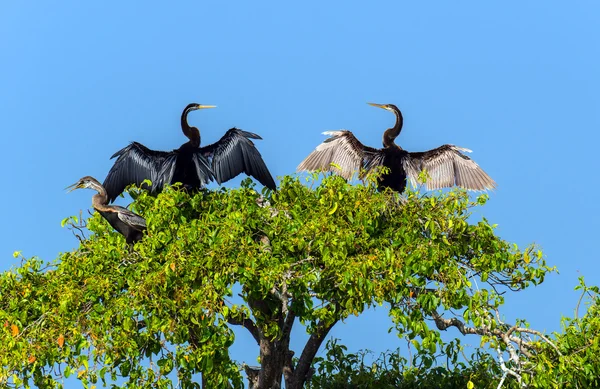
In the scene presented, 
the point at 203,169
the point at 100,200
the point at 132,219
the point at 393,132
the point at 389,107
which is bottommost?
the point at 132,219

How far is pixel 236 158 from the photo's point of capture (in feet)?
38.6

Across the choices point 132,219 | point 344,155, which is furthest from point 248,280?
point 344,155

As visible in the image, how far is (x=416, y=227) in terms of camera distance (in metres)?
10.4

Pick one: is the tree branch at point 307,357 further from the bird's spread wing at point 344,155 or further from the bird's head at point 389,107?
the bird's head at point 389,107

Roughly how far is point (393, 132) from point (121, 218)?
4439 millimetres

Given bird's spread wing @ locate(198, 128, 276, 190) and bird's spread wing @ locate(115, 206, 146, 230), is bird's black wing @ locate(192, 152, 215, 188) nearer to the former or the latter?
bird's spread wing @ locate(198, 128, 276, 190)

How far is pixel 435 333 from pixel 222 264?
6.99 feet

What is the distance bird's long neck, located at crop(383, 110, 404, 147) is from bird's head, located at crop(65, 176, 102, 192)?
157 inches

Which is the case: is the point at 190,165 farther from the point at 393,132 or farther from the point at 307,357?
the point at 393,132

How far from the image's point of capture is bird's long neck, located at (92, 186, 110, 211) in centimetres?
1144

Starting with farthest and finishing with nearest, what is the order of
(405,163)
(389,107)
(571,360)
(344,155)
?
1. (389,107)
2. (344,155)
3. (405,163)
4. (571,360)

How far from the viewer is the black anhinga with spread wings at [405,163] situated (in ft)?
42.4

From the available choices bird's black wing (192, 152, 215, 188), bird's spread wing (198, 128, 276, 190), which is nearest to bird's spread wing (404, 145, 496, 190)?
bird's spread wing (198, 128, 276, 190)

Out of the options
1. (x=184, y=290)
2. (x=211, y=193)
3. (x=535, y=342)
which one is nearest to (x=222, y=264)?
(x=184, y=290)
